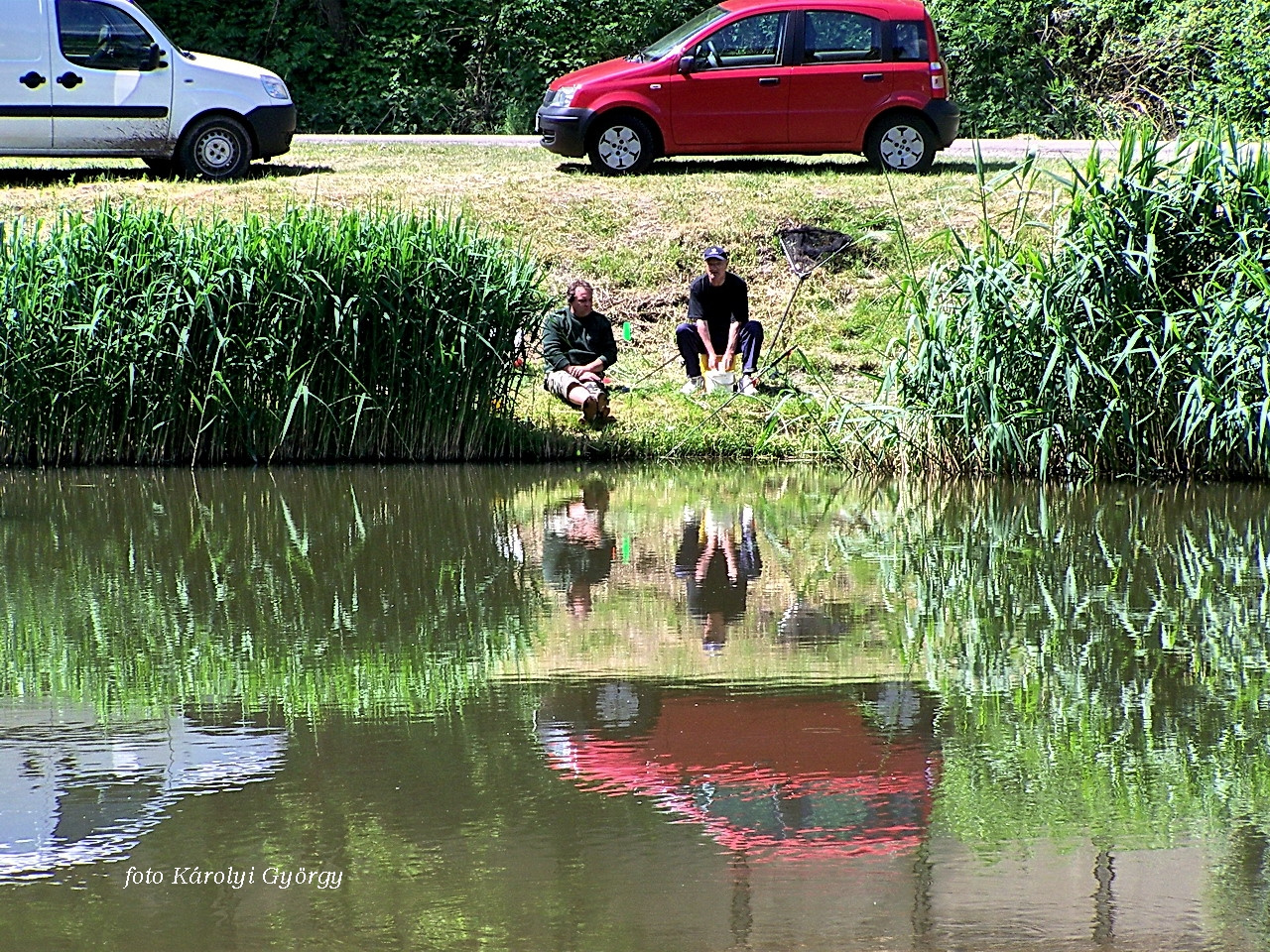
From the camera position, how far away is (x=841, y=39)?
56.5 feet

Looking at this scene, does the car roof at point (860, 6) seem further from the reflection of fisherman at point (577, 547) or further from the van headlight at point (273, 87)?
the reflection of fisherman at point (577, 547)

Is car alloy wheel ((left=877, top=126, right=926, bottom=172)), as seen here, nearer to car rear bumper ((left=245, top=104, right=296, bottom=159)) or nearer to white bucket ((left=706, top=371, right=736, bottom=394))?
white bucket ((left=706, top=371, right=736, bottom=394))

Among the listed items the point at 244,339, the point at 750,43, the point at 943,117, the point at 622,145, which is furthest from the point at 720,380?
the point at 943,117

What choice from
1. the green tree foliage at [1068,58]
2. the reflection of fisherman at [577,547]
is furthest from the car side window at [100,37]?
the green tree foliage at [1068,58]

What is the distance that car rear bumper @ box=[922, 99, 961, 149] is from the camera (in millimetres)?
17172

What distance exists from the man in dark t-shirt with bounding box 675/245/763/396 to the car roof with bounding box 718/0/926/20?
17.4 ft

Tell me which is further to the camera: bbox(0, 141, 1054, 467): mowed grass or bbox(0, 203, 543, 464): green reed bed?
bbox(0, 141, 1054, 467): mowed grass

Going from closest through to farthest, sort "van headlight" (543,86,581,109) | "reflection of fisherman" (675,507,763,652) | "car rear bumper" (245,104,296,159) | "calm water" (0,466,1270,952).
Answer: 1. "calm water" (0,466,1270,952)
2. "reflection of fisherman" (675,507,763,652)
3. "car rear bumper" (245,104,296,159)
4. "van headlight" (543,86,581,109)

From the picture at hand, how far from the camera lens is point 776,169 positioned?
17.9 m

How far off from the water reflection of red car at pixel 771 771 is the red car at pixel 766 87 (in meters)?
12.1

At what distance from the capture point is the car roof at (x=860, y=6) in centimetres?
1717

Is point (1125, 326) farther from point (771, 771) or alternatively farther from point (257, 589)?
point (771, 771)

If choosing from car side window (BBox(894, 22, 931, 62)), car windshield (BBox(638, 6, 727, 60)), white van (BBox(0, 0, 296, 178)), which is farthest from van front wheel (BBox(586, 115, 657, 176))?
white van (BBox(0, 0, 296, 178))

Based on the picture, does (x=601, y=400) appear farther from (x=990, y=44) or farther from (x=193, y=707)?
(x=990, y=44)
